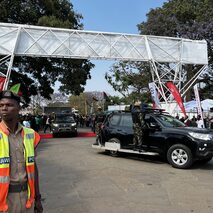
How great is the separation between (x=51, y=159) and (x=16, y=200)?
917 centimetres

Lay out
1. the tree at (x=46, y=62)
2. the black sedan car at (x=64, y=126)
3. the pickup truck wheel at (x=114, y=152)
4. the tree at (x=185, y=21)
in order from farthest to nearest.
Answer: the tree at (x=185, y=21), the tree at (x=46, y=62), the black sedan car at (x=64, y=126), the pickup truck wheel at (x=114, y=152)

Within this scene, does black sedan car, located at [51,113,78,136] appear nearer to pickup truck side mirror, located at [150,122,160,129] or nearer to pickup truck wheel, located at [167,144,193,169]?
pickup truck side mirror, located at [150,122,160,129]

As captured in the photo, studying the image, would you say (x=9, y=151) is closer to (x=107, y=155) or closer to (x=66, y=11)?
(x=107, y=155)

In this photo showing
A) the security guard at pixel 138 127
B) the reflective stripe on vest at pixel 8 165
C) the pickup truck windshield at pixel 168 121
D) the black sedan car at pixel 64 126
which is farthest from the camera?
the black sedan car at pixel 64 126

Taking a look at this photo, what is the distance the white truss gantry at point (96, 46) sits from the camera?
1878 cm

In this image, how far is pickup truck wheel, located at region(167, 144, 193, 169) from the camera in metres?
9.96

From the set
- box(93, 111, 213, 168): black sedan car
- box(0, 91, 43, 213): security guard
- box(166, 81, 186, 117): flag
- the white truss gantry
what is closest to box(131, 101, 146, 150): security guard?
box(93, 111, 213, 168): black sedan car

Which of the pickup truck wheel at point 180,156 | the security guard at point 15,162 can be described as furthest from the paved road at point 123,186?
the security guard at point 15,162

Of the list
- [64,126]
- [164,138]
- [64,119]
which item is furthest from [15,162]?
[64,119]

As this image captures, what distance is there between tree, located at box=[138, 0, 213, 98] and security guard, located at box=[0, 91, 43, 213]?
107 ft

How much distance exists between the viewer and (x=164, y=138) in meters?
10.6

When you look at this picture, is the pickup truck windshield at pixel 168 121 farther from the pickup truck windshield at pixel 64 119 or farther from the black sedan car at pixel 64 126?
the pickup truck windshield at pixel 64 119

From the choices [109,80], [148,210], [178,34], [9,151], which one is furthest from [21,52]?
[109,80]

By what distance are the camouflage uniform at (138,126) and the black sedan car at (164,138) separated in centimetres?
16
